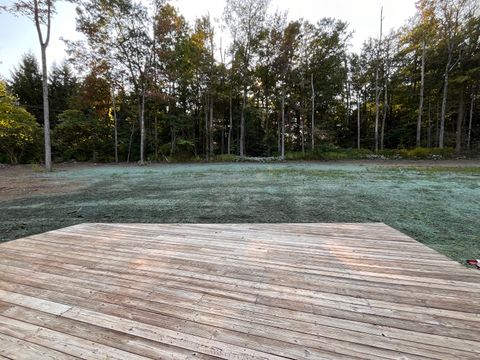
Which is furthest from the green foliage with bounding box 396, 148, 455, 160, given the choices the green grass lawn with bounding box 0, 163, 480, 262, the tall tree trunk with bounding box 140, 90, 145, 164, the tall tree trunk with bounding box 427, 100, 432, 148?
the tall tree trunk with bounding box 140, 90, 145, 164

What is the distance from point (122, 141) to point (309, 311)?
19.1 meters

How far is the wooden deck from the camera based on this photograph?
37.0 inches

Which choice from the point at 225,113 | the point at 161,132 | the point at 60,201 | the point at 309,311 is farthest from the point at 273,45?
the point at 309,311

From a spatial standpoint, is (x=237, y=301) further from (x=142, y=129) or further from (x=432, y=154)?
(x=432, y=154)

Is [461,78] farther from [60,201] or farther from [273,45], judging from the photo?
[60,201]

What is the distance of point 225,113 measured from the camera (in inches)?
733

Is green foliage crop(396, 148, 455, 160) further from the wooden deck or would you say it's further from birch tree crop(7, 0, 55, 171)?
birch tree crop(7, 0, 55, 171)

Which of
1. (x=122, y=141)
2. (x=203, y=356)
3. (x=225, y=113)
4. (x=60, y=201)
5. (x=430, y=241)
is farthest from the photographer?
(x=225, y=113)

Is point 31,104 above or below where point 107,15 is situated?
below

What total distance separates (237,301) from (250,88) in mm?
18040

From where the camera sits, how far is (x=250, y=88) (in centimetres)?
1753

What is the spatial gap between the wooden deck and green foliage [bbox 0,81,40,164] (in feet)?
47.1

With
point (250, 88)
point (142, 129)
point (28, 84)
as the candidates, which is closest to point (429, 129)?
point (250, 88)

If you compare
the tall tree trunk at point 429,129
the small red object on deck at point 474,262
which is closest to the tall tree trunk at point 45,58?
the small red object on deck at point 474,262
